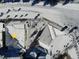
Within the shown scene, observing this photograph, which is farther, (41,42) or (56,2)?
(56,2)

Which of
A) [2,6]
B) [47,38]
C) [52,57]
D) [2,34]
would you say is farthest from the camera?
[2,6]

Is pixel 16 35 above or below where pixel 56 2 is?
below

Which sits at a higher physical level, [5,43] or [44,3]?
[44,3]

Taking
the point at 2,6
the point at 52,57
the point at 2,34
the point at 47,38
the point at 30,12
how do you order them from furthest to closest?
the point at 2,6 → the point at 30,12 → the point at 2,34 → the point at 47,38 → the point at 52,57

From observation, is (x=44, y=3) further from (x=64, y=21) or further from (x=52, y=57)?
(x=52, y=57)

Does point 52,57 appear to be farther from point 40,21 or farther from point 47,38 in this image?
point 40,21

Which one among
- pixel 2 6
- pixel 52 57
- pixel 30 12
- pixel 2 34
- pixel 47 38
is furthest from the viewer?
pixel 2 6

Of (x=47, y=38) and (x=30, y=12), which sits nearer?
(x=47, y=38)

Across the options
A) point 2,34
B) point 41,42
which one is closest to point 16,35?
point 2,34

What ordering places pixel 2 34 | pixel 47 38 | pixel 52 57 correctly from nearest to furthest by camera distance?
pixel 52 57 → pixel 47 38 → pixel 2 34

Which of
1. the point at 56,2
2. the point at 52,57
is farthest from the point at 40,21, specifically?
the point at 52,57
